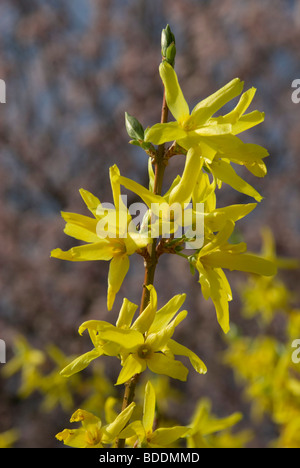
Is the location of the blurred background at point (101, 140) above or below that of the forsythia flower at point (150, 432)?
above

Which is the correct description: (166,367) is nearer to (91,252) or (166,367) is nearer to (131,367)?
(131,367)

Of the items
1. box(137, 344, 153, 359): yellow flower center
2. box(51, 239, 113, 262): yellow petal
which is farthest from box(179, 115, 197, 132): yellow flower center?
box(137, 344, 153, 359): yellow flower center

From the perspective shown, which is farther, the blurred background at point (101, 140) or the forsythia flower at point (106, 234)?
the blurred background at point (101, 140)

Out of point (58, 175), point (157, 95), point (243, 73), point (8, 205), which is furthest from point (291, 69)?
point (8, 205)

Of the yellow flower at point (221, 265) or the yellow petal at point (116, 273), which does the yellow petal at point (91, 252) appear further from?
the yellow flower at point (221, 265)

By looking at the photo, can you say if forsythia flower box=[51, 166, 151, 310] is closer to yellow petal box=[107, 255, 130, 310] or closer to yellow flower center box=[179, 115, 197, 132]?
yellow petal box=[107, 255, 130, 310]

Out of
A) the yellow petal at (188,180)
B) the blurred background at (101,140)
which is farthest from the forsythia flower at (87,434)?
the blurred background at (101,140)

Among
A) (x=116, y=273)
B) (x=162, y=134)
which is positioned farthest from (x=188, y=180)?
(x=116, y=273)
